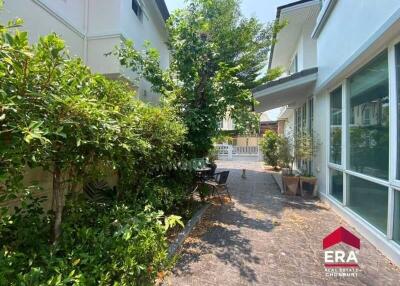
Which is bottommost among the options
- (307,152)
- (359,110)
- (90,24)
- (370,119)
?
(307,152)

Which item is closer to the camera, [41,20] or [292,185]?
[41,20]

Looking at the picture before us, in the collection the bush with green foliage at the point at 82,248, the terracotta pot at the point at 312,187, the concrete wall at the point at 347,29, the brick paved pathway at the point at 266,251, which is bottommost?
the brick paved pathway at the point at 266,251

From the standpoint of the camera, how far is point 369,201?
487 centimetres

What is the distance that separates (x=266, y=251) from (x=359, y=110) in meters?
3.58

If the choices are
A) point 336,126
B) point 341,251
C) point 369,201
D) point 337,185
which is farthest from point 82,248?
point 336,126

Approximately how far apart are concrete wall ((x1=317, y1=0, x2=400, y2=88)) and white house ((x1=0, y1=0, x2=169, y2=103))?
5638mm

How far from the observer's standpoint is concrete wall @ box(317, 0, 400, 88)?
411 centimetres

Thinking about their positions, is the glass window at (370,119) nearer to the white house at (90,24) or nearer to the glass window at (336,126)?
the glass window at (336,126)

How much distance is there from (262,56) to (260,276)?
33.4ft

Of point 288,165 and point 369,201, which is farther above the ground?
point 288,165

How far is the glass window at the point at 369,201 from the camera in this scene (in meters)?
4.27

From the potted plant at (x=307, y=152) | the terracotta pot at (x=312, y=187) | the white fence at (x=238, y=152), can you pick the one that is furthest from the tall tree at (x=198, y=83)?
the white fence at (x=238, y=152)

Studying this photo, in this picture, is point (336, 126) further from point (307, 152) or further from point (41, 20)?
point (41, 20)

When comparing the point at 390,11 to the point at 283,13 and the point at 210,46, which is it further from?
the point at 283,13
